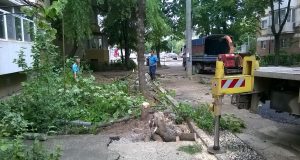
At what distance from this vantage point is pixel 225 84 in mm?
6020

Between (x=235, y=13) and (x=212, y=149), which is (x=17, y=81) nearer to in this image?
(x=212, y=149)

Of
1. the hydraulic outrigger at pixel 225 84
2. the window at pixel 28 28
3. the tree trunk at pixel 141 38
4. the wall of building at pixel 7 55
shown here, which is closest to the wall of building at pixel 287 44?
the window at pixel 28 28

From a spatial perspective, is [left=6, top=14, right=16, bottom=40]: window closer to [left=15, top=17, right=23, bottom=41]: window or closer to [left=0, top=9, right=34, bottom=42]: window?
[left=0, top=9, right=34, bottom=42]: window

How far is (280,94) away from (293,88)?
25 centimetres

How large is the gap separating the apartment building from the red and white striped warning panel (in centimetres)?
726

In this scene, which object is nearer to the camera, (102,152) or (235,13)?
(102,152)

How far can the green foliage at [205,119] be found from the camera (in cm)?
779

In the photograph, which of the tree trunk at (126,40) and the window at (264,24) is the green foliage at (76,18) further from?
the window at (264,24)

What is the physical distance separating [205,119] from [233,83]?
2120mm

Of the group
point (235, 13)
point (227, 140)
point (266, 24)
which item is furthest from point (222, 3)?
point (227, 140)

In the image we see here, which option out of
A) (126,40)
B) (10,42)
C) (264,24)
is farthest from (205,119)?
(264,24)

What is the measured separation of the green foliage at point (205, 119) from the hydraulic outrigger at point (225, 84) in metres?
1.51

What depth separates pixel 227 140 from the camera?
7.02m

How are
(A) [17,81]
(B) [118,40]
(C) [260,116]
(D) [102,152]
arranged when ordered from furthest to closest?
(B) [118,40]
(A) [17,81]
(C) [260,116]
(D) [102,152]
